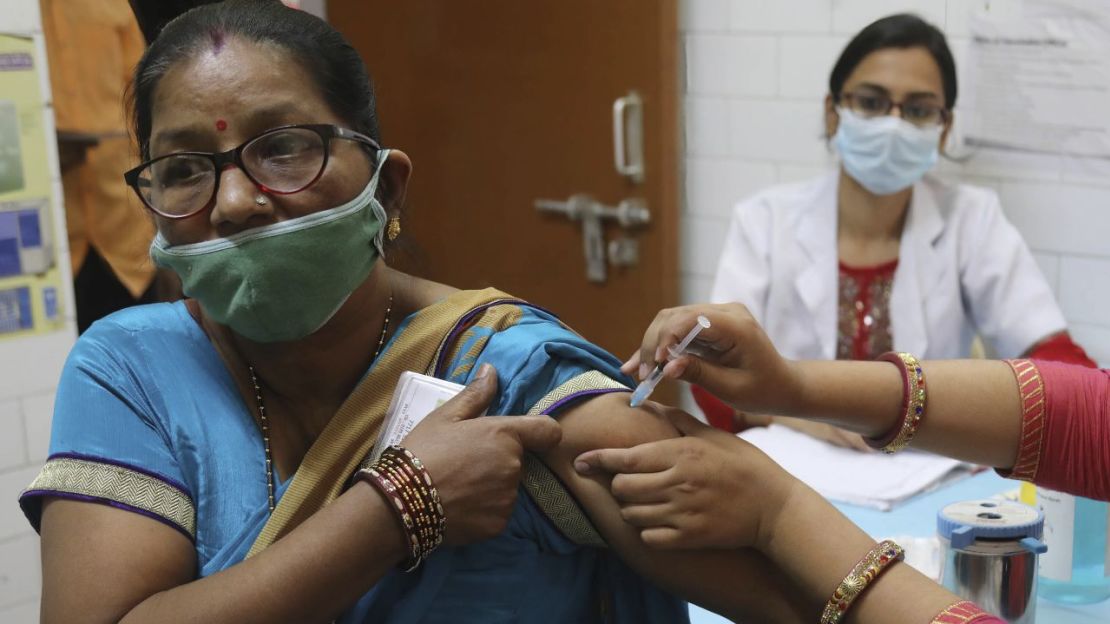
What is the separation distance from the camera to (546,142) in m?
3.58

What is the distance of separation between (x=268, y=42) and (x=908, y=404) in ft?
2.74

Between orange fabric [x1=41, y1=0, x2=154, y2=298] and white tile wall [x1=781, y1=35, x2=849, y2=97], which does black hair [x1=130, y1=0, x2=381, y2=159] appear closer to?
orange fabric [x1=41, y1=0, x2=154, y2=298]

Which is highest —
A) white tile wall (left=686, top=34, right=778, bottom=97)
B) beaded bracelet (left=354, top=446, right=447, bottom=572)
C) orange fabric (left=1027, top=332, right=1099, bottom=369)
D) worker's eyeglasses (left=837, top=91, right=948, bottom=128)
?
white tile wall (left=686, top=34, right=778, bottom=97)

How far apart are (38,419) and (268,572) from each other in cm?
186

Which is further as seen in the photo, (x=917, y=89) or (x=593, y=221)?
(x=593, y=221)

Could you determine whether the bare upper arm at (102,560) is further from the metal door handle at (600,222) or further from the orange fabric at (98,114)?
the metal door handle at (600,222)

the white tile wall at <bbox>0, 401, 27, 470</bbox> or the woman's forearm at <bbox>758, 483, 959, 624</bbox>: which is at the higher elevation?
the woman's forearm at <bbox>758, 483, 959, 624</bbox>

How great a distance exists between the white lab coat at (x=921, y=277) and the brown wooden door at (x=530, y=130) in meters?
0.56

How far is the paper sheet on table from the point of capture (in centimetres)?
200

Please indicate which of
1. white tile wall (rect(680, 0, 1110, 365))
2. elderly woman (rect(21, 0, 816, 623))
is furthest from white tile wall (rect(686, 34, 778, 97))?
elderly woman (rect(21, 0, 816, 623))

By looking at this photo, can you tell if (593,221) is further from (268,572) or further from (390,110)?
(268,572)

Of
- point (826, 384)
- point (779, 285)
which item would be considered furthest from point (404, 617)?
point (779, 285)

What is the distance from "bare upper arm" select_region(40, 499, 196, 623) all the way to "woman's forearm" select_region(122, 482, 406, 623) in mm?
40

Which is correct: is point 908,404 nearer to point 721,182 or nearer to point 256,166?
point 256,166
